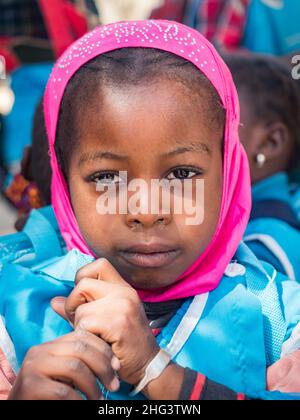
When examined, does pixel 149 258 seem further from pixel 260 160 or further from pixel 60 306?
pixel 260 160

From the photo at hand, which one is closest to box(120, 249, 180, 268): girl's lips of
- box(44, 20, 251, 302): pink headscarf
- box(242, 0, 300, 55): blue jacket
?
box(44, 20, 251, 302): pink headscarf

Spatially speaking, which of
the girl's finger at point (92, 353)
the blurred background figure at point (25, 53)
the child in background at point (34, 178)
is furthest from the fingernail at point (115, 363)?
the blurred background figure at point (25, 53)

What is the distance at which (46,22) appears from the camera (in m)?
3.38

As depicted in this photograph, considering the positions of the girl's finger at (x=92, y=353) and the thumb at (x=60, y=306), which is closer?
the girl's finger at (x=92, y=353)

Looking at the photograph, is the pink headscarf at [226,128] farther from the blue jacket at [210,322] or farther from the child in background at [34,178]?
the child in background at [34,178]

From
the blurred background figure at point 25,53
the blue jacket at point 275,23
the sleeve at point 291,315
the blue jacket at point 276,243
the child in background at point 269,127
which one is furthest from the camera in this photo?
the blue jacket at point 275,23

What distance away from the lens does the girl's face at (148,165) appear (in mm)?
1504

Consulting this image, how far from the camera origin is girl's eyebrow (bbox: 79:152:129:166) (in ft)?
4.98

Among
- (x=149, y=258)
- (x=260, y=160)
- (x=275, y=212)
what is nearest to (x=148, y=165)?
(x=149, y=258)

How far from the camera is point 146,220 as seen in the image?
1.50 m

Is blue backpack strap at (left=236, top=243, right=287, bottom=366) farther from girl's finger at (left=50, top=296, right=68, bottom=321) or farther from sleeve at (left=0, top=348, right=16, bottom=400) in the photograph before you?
sleeve at (left=0, top=348, right=16, bottom=400)

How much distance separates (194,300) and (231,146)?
14.2 inches

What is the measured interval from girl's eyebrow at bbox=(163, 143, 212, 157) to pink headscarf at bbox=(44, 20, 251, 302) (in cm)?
10
